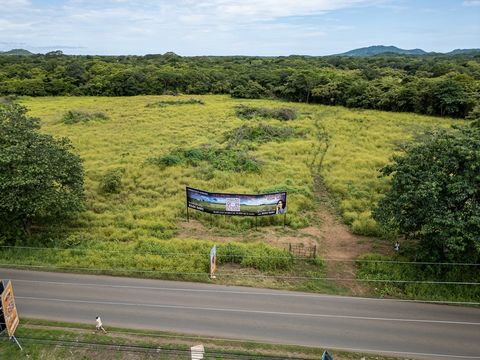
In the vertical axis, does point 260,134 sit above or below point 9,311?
above

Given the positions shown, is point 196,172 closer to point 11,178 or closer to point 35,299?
point 11,178

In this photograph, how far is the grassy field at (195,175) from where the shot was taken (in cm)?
1830

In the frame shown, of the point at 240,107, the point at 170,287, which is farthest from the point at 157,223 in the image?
the point at 240,107

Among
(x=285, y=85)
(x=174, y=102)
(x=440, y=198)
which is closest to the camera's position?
(x=440, y=198)

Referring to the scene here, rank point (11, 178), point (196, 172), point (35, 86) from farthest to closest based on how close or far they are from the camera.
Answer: point (35, 86) → point (196, 172) → point (11, 178)

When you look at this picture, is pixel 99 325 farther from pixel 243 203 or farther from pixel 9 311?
pixel 243 203

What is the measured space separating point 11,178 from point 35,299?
6787 mm

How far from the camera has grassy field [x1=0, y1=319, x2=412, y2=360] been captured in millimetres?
12031

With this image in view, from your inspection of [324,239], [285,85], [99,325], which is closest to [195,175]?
[324,239]

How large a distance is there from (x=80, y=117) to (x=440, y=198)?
44.0 metres

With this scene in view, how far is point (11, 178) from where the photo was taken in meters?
18.6

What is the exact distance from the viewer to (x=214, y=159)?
31844 millimetres

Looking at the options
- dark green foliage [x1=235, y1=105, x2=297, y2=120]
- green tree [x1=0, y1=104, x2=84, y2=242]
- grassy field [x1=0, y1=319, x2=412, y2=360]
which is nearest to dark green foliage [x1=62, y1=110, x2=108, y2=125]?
dark green foliage [x1=235, y1=105, x2=297, y2=120]

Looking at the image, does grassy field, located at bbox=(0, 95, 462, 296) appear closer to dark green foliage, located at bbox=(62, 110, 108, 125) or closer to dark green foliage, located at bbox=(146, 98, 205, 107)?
dark green foliage, located at bbox=(62, 110, 108, 125)
